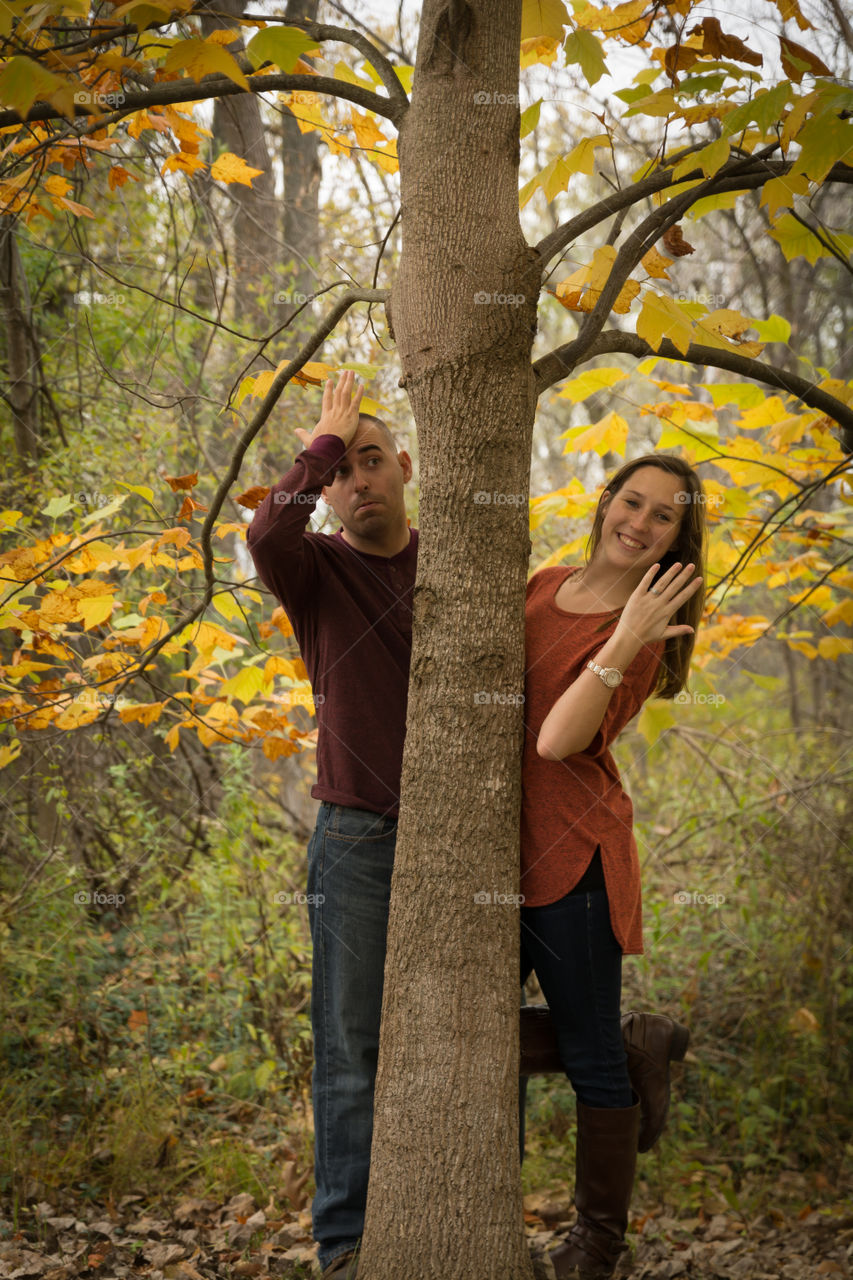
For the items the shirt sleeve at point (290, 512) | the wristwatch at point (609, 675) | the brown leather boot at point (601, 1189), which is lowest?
the brown leather boot at point (601, 1189)

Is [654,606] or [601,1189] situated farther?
[601,1189]

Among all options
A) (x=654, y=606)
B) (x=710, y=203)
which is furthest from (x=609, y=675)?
(x=710, y=203)

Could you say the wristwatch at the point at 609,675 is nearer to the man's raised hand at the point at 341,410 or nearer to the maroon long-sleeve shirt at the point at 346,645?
the maroon long-sleeve shirt at the point at 346,645

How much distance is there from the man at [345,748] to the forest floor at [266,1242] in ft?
1.55

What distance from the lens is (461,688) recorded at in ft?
5.66

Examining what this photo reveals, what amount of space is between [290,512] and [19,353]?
2.17 meters

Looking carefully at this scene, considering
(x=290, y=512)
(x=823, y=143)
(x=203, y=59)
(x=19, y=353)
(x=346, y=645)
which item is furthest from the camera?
(x=19, y=353)

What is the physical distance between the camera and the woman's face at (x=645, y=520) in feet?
6.86

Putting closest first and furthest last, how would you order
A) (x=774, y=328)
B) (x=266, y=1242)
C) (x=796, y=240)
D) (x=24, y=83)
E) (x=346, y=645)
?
(x=24, y=83) < (x=346, y=645) < (x=796, y=240) < (x=774, y=328) < (x=266, y=1242)

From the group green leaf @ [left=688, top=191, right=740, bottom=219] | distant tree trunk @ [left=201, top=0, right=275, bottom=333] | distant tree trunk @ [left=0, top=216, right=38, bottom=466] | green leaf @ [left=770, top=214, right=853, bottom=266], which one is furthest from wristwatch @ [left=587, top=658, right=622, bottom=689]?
distant tree trunk @ [left=201, top=0, right=275, bottom=333]

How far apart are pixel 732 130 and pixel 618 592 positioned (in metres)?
0.91

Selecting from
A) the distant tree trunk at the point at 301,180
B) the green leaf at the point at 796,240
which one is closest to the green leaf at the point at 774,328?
the green leaf at the point at 796,240

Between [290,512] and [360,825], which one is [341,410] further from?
[360,825]

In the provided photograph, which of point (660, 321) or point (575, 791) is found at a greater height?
point (660, 321)
